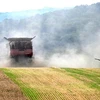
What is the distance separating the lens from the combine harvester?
136ft

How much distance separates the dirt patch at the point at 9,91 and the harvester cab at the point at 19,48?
57.0ft

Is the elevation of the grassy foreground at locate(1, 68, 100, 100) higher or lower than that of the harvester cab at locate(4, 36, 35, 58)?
lower

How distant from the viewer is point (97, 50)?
7238cm

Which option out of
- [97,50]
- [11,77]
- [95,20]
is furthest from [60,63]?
[95,20]

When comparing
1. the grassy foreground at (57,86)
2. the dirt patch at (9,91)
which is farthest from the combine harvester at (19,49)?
the dirt patch at (9,91)

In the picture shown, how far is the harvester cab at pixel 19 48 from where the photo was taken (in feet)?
136

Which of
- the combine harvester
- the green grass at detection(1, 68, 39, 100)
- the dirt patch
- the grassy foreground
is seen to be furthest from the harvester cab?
the dirt patch

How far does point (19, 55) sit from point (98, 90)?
2053 cm

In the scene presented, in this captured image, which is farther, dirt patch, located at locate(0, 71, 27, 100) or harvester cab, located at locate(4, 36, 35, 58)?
harvester cab, located at locate(4, 36, 35, 58)

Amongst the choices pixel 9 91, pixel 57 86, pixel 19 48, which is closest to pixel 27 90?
pixel 9 91

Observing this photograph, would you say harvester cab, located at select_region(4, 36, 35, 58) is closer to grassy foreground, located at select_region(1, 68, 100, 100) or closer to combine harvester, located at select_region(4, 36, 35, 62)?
combine harvester, located at select_region(4, 36, 35, 62)

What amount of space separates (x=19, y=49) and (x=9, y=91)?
22.0 metres

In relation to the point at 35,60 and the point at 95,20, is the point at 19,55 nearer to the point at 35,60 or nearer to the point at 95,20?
the point at 35,60

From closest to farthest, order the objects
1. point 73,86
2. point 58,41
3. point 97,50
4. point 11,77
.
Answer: point 73,86
point 11,77
point 97,50
point 58,41
